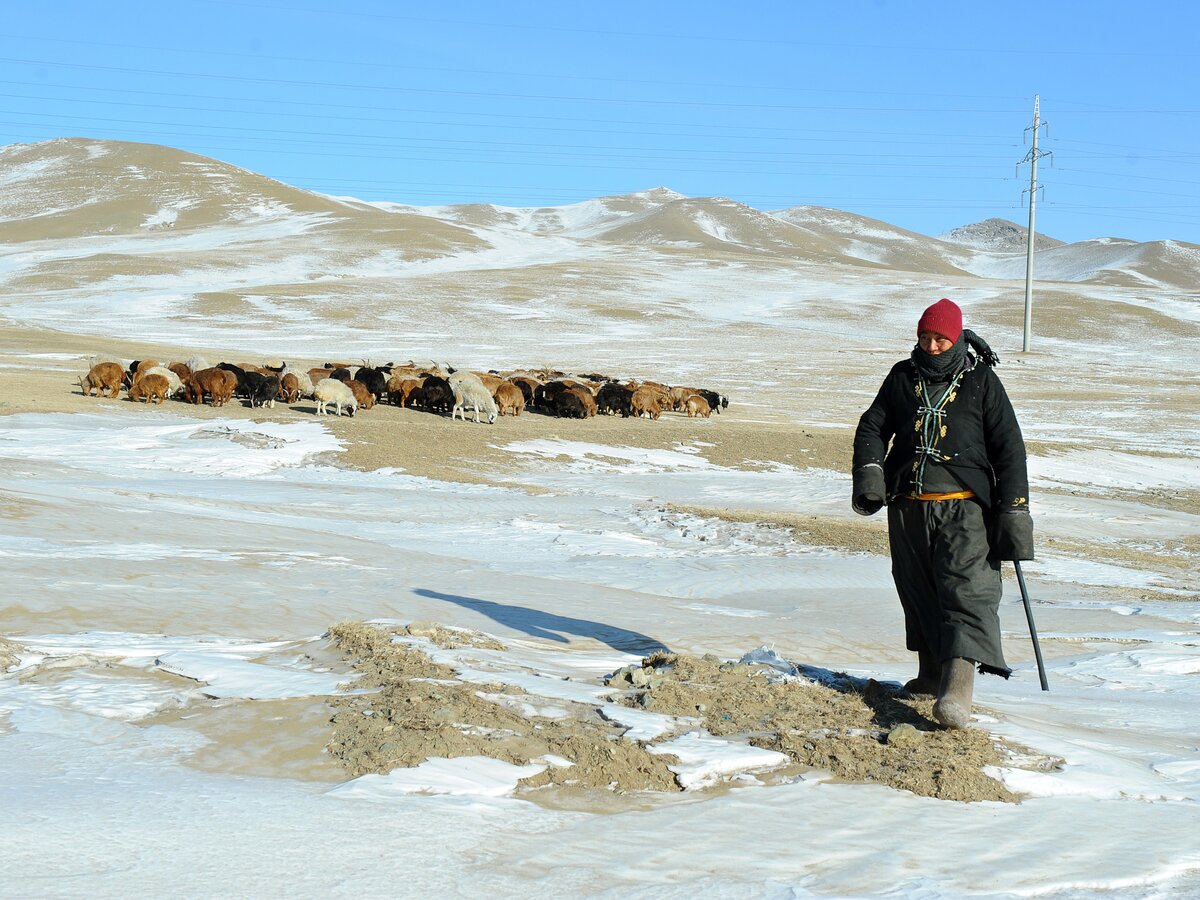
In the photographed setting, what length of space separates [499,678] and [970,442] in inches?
90.9

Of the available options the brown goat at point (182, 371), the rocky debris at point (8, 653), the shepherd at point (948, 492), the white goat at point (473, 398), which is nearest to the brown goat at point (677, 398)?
the white goat at point (473, 398)

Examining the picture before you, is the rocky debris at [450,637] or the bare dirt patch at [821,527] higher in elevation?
the bare dirt patch at [821,527]

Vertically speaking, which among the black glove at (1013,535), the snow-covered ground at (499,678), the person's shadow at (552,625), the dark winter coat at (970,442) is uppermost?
the dark winter coat at (970,442)

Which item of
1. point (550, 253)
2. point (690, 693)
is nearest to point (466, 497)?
point (690, 693)

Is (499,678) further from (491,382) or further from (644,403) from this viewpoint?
(644,403)

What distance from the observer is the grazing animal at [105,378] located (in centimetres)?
2323

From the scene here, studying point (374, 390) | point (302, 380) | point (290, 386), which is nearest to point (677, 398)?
point (374, 390)

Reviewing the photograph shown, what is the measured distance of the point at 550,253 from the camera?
110 metres

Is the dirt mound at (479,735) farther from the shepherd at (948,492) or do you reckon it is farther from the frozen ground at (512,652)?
the shepherd at (948,492)

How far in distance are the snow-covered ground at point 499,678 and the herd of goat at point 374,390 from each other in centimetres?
905

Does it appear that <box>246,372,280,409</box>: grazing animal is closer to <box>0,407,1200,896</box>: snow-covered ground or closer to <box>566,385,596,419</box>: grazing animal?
<box>566,385,596,419</box>: grazing animal

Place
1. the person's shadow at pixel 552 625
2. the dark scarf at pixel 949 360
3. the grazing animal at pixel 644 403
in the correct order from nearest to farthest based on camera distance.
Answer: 1. the dark scarf at pixel 949 360
2. the person's shadow at pixel 552 625
3. the grazing animal at pixel 644 403

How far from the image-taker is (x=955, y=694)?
5.02 meters

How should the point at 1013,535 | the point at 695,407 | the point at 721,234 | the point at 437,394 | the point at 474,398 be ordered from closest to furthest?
the point at 1013,535
the point at 474,398
the point at 437,394
the point at 695,407
the point at 721,234
